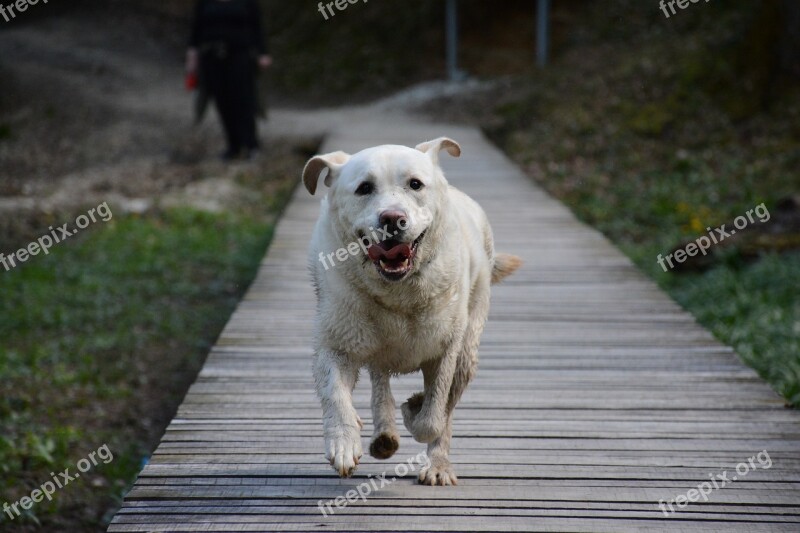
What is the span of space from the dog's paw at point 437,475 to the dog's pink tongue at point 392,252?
1091 millimetres

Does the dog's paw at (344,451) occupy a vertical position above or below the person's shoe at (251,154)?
above

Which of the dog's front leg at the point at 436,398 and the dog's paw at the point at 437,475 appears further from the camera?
the dog's paw at the point at 437,475

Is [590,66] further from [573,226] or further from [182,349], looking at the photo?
[182,349]

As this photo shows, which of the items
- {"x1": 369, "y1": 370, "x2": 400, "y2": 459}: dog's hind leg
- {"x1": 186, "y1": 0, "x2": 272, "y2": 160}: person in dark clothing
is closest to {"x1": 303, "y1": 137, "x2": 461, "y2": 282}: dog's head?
{"x1": 369, "y1": 370, "x2": 400, "y2": 459}: dog's hind leg

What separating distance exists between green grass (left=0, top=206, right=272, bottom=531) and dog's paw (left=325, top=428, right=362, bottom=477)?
99.9 inches

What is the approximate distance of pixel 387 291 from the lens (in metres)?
3.44

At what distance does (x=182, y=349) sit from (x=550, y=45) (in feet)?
45.4

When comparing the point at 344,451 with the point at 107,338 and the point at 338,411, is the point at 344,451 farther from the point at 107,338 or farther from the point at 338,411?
the point at 107,338

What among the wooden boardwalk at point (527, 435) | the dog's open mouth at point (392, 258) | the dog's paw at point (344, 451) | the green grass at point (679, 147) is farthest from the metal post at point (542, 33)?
the dog's paw at point (344, 451)

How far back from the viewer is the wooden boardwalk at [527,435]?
365 cm

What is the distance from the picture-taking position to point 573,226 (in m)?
9.05

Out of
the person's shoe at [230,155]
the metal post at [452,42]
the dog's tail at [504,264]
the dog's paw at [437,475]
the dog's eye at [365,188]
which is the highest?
the dog's eye at [365,188]

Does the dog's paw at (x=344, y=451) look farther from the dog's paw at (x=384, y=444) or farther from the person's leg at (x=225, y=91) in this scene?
the person's leg at (x=225, y=91)

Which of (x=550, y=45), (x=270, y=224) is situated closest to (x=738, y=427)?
(x=270, y=224)
